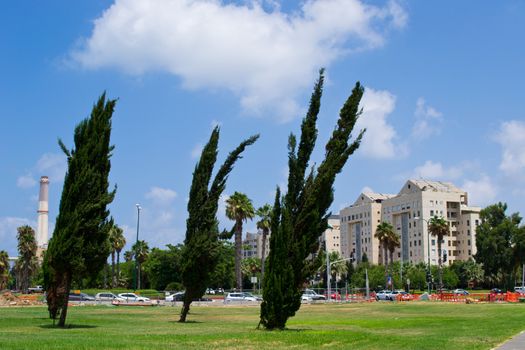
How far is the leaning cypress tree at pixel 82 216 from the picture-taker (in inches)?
1126

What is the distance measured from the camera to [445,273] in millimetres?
129500

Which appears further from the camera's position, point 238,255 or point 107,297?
point 238,255

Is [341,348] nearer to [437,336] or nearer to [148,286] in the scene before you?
[437,336]

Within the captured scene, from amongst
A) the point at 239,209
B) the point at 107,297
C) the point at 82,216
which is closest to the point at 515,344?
the point at 82,216

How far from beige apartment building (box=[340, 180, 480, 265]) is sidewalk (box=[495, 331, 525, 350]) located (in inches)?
5368

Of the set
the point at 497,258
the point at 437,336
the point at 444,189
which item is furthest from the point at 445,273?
the point at 437,336

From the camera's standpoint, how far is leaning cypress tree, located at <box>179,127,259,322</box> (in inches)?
1399

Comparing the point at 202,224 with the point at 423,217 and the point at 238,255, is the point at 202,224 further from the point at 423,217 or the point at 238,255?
the point at 423,217

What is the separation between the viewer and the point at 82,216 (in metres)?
29.0

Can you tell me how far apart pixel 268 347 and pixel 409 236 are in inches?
6166

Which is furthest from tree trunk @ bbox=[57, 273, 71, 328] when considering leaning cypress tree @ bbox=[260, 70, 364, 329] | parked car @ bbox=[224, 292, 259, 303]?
parked car @ bbox=[224, 292, 259, 303]

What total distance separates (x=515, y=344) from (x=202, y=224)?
20.1 meters

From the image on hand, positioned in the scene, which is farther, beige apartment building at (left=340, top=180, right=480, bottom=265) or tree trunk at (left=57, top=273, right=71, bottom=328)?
beige apartment building at (left=340, top=180, right=480, bottom=265)

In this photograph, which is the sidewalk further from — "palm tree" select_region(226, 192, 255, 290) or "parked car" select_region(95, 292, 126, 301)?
"palm tree" select_region(226, 192, 255, 290)
